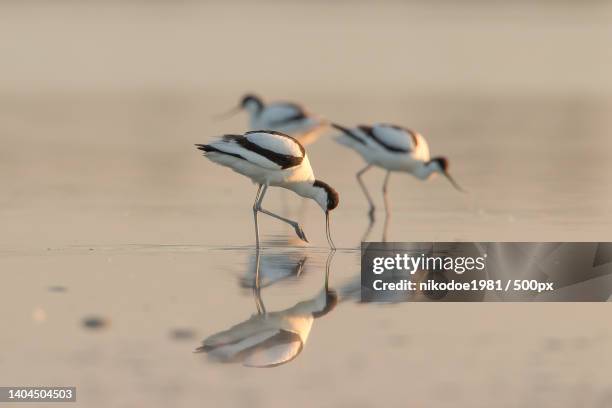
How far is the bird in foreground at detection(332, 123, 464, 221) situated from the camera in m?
14.9

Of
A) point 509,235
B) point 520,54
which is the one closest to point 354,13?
point 520,54

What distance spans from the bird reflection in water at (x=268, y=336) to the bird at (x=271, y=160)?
2.29 meters

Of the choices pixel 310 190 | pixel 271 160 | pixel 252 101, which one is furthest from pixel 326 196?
pixel 252 101

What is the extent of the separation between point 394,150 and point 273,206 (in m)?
1.40

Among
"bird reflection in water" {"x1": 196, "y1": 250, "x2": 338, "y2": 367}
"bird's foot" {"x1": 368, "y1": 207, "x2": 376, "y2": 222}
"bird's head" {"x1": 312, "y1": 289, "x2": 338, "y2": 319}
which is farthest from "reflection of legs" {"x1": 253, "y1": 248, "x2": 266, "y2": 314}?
"bird's foot" {"x1": 368, "y1": 207, "x2": 376, "y2": 222}

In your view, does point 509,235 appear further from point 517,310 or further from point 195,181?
point 195,181

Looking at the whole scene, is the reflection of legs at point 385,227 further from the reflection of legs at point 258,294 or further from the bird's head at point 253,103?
the bird's head at point 253,103

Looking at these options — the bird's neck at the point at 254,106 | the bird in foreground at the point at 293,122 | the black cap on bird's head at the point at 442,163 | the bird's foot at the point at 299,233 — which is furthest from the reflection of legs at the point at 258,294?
the bird's neck at the point at 254,106

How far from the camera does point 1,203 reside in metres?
14.2

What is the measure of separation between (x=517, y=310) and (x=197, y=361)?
2502 mm

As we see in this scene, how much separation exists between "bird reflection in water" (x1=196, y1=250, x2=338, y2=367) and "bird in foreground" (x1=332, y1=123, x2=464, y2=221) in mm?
5567

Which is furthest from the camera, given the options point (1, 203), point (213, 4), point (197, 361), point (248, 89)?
point (213, 4)

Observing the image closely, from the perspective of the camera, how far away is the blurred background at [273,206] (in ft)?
24.3

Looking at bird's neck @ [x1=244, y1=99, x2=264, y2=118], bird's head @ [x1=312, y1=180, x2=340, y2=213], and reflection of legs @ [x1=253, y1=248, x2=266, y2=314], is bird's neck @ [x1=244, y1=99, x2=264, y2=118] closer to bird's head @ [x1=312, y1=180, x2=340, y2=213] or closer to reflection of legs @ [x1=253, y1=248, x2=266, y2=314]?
bird's head @ [x1=312, y1=180, x2=340, y2=213]
